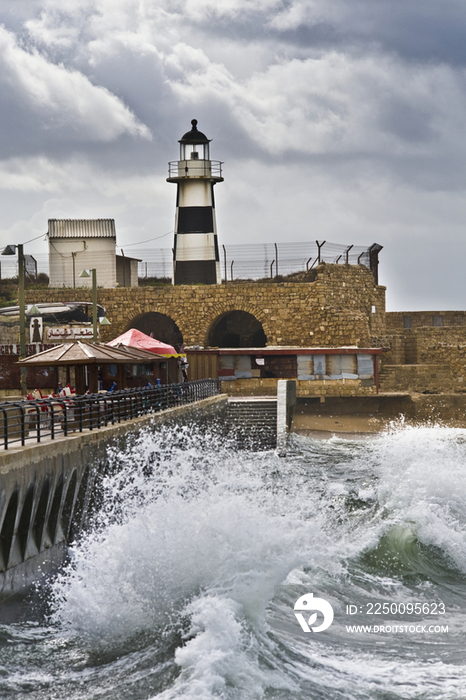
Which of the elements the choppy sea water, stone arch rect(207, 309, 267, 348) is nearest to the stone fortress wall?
stone arch rect(207, 309, 267, 348)

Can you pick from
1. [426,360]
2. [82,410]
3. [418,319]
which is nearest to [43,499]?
[82,410]

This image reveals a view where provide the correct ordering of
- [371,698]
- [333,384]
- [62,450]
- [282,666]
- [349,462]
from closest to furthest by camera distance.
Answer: [371,698] < [282,666] < [62,450] < [349,462] < [333,384]

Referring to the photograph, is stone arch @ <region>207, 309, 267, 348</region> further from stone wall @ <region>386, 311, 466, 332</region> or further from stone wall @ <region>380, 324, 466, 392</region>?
stone wall @ <region>386, 311, 466, 332</region>

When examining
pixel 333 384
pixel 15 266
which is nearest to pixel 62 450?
pixel 333 384

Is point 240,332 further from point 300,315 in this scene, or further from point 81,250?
point 81,250

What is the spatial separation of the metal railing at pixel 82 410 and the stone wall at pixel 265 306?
32.0 feet

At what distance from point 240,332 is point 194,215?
6.40m

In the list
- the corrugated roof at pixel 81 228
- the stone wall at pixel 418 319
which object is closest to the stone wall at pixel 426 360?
the stone wall at pixel 418 319

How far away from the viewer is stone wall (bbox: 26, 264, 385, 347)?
33531 mm

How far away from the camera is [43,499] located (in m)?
8.94

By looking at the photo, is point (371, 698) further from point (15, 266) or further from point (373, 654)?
point (15, 266)

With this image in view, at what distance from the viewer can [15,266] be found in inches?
1519

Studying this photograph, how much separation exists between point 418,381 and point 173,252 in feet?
45.9

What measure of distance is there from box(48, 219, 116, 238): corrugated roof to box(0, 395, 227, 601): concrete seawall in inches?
1053
